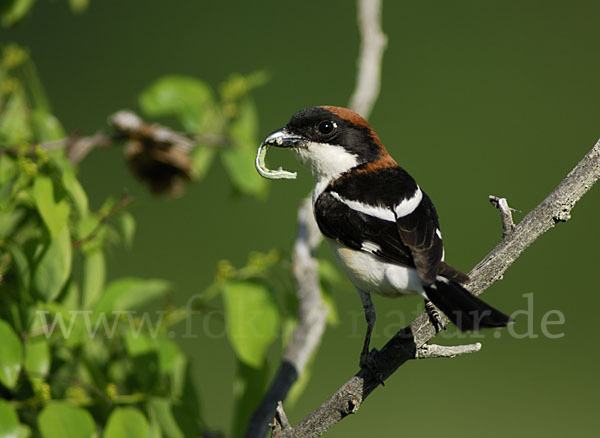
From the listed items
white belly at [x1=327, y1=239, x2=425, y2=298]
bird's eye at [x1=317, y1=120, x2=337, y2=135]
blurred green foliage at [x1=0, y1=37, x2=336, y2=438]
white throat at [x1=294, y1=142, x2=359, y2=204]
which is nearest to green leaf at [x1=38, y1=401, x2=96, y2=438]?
blurred green foliage at [x1=0, y1=37, x2=336, y2=438]

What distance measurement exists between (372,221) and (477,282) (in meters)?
0.43

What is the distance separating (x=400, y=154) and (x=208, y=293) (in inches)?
168

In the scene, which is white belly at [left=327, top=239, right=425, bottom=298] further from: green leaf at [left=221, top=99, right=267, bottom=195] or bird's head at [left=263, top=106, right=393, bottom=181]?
green leaf at [left=221, top=99, right=267, bottom=195]

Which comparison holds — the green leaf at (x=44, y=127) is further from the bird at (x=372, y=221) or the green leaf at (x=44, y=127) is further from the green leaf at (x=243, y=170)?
the bird at (x=372, y=221)

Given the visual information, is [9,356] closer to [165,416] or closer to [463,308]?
[165,416]

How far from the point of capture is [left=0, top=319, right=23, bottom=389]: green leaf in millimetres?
1811

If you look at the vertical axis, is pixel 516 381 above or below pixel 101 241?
below

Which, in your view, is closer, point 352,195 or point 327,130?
point 352,195

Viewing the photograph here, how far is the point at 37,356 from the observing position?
76.3 inches

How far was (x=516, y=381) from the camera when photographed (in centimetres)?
613

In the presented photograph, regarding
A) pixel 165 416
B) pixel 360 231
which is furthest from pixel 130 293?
pixel 360 231

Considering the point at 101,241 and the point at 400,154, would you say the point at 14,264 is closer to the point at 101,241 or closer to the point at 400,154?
the point at 101,241

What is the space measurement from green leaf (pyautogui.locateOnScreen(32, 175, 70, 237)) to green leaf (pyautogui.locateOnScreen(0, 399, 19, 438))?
0.47m

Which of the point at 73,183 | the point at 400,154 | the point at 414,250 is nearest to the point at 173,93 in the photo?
the point at 73,183
